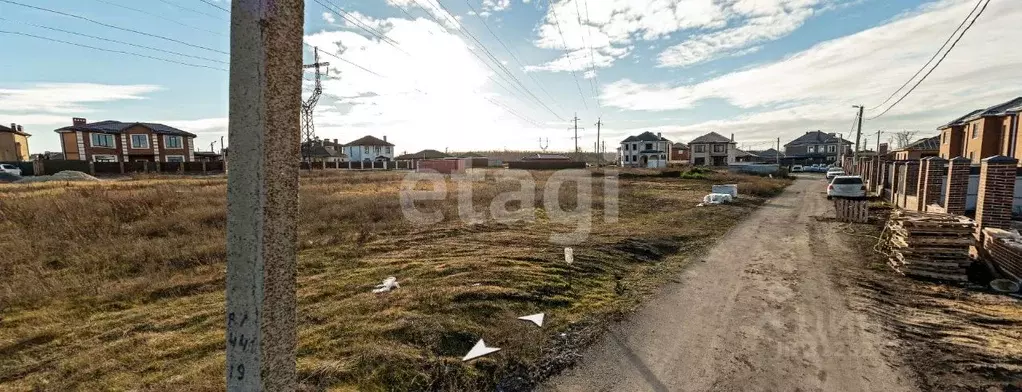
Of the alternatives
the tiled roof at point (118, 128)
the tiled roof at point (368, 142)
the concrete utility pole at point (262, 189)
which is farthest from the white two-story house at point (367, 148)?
the concrete utility pole at point (262, 189)

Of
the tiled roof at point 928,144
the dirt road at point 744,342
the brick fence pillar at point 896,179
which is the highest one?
the tiled roof at point 928,144

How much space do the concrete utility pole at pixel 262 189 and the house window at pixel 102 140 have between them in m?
59.6

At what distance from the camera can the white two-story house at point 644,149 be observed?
7662 centimetres

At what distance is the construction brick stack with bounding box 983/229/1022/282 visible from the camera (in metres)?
6.95

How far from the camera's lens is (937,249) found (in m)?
7.58

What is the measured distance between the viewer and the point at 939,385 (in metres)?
3.98

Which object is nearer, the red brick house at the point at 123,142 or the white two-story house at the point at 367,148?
the red brick house at the point at 123,142

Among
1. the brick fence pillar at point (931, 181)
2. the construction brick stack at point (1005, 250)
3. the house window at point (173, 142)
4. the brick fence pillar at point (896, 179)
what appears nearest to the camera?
the construction brick stack at point (1005, 250)

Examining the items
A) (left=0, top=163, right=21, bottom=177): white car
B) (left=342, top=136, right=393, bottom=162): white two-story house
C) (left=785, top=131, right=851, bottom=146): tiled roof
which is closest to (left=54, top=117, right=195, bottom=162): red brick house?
(left=0, top=163, right=21, bottom=177): white car

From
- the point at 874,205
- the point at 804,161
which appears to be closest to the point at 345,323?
the point at 874,205

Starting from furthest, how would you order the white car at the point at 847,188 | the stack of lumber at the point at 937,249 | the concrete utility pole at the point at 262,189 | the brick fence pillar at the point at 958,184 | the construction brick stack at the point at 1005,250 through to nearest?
the white car at the point at 847,188 → the brick fence pillar at the point at 958,184 → the stack of lumber at the point at 937,249 → the construction brick stack at the point at 1005,250 → the concrete utility pole at the point at 262,189

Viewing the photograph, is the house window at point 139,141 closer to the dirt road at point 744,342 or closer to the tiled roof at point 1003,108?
the dirt road at point 744,342

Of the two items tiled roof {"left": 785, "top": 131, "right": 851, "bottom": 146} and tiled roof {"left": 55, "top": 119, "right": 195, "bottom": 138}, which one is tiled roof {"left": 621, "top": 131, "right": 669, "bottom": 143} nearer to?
tiled roof {"left": 785, "top": 131, "right": 851, "bottom": 146}

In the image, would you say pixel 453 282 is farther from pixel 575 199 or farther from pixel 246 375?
pixel 575 199
